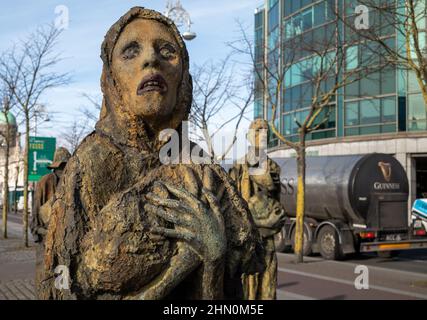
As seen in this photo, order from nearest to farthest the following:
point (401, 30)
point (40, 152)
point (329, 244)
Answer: point (401, 30), point (40, 152), point (329, 244)

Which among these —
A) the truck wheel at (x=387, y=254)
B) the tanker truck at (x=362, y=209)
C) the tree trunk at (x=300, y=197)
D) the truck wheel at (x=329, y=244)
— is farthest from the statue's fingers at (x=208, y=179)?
the truck wheel at (x=387, y=254)

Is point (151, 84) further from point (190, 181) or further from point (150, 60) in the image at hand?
point (190, 181)

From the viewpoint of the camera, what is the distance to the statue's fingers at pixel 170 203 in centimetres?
166

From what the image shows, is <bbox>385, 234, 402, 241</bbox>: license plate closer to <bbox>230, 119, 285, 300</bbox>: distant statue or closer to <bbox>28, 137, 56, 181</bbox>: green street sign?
<bbox>230, 119, 285, 300</bbox>: distant statue

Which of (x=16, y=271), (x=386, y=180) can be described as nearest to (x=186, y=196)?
(x=16, y=271)

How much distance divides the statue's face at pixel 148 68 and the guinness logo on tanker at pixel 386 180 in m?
13.6

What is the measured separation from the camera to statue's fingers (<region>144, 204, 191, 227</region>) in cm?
164

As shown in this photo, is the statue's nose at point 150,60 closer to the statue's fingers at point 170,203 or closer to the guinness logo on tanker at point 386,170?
the statue's fingers at point 170,203

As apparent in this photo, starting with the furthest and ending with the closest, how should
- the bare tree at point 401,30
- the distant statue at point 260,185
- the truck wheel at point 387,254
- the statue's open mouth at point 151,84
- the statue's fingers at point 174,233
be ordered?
1. the truck wheel at point 387,254
2. the bare tree at point 401,30
3. the distant statue at point 260,185
4. the statue's open mouth at point 151,84
5. the statue's fingers at point 174,233

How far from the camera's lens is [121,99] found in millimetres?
1952

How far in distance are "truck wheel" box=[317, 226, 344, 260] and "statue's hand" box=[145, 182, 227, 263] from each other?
44.9 feet

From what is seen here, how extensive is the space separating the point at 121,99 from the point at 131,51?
0.20 m

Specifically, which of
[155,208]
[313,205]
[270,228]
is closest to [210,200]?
[155,208]
